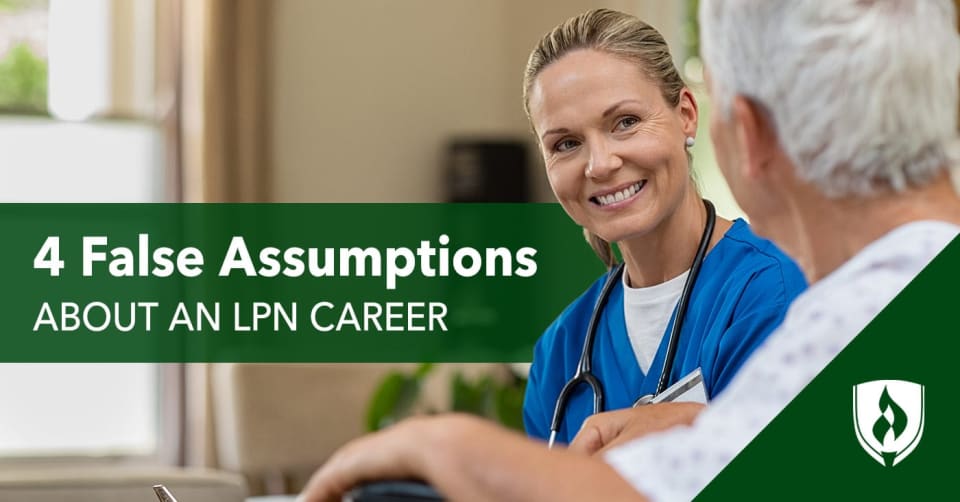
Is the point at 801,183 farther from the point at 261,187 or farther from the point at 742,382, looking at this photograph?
the point at 261,187

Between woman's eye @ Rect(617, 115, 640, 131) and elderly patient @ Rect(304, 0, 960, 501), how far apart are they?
66 centimetres

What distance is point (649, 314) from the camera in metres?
1.59

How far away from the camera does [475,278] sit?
19.8ft

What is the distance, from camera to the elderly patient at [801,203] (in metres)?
0.74

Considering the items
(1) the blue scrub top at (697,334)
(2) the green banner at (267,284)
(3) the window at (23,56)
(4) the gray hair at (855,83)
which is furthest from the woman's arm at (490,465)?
(3) the window at (23,56)

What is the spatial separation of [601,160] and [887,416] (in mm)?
823

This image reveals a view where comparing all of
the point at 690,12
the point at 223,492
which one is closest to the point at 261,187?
the point at 690,12

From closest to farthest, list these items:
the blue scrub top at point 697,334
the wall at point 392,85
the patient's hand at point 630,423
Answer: the patient's hand at point 630,423
the blue scrub top at point 697,334
the wall at point 392,85

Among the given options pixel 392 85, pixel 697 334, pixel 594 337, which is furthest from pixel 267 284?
pixel 697 334

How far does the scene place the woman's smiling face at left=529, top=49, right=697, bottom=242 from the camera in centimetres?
150

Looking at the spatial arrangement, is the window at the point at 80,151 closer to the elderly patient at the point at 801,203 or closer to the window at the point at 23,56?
the window at the point at 23,56

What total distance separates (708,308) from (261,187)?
436 centimetres

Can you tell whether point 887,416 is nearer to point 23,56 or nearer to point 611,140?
point 611,140

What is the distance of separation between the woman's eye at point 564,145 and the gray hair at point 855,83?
0.72 metres
